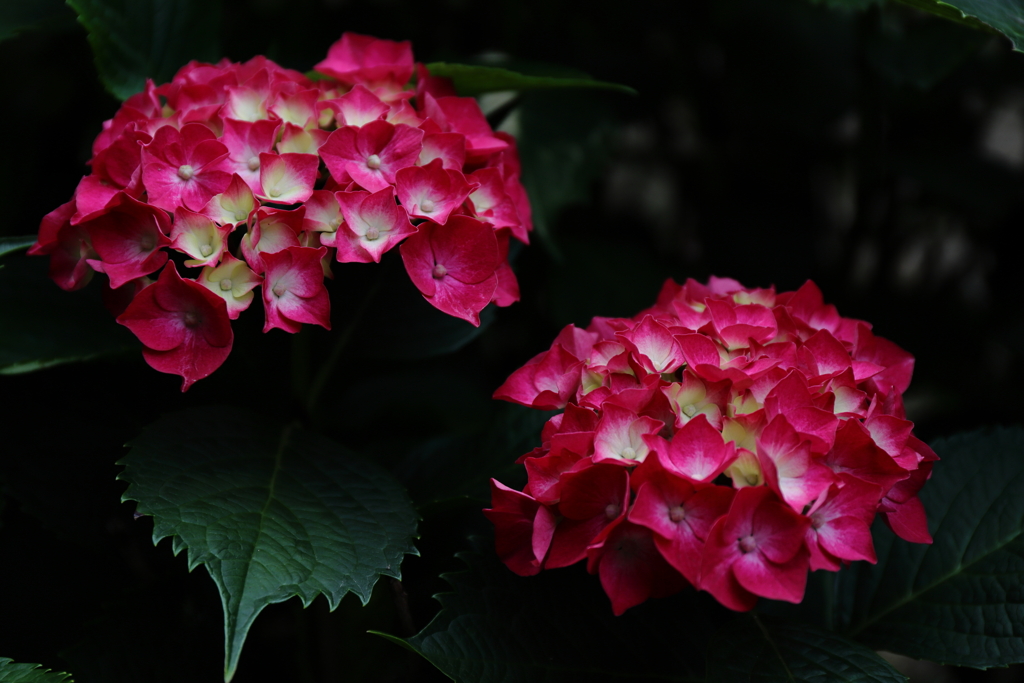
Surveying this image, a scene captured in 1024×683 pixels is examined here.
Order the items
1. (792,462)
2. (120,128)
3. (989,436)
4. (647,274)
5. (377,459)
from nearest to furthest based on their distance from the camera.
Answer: (792,462), (120,128), (989,436), (377,459), (647,274)

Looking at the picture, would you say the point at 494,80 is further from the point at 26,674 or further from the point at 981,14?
the point at 26,674

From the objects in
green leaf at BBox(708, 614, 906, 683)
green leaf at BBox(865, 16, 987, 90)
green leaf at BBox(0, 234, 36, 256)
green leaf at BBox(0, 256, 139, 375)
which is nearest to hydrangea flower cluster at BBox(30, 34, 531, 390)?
green leaf at BBox(0, 234, 36, 256)

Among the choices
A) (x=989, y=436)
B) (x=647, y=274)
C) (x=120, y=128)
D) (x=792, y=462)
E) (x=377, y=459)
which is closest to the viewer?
(x=792, y=462)

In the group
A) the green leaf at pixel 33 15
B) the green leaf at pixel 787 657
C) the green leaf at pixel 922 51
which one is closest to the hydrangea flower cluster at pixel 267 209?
the green leaf at pixel 33 15

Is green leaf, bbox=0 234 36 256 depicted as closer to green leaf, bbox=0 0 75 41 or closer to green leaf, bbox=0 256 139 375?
green leaf, bbox=0 256 139 375

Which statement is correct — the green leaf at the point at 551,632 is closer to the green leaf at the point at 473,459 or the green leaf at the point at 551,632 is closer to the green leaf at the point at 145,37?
the green leaf at the point at 473,459

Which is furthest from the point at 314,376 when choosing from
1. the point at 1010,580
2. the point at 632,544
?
the point at 1010,580

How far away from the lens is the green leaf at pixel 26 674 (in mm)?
556

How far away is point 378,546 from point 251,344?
291 millimetres

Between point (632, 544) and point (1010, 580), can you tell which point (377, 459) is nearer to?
point (632, 544)

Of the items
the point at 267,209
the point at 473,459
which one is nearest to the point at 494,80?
the point at 267,209

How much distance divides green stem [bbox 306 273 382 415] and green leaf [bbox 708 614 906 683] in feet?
1.50

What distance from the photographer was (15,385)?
2.62 feet

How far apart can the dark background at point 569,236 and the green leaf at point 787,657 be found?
27cm
